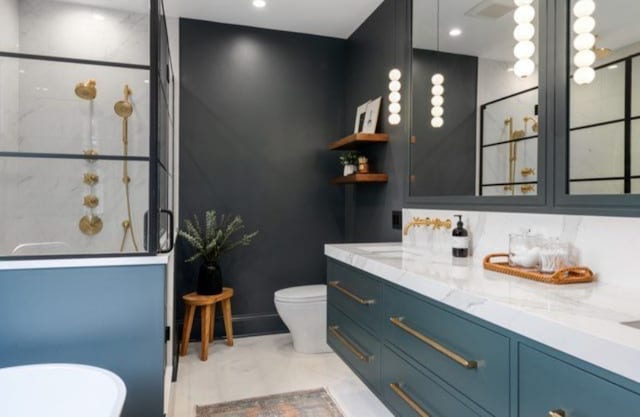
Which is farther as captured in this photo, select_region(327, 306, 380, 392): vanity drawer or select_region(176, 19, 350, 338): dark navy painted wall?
select_region(176, 19, 350, 338): dark navy painted wall

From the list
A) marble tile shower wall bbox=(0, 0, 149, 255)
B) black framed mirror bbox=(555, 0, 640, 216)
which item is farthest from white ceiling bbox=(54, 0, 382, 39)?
black framed mirror bbox=(555, 0, 640, 216)

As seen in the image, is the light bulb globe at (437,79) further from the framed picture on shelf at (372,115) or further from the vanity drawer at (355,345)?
the vanity drawer at (355,345)


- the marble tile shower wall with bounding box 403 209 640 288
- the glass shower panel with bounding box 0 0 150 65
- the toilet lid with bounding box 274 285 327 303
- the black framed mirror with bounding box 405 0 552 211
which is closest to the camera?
the marble tile shower wall with bounding box 403 209 640 288

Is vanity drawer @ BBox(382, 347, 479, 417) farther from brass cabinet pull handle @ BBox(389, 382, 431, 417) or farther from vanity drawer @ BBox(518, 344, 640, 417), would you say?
vanity drawer @ BBox(518, 344, 640, 417)

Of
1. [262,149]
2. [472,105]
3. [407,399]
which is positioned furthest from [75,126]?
[407,399]

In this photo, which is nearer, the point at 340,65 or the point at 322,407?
the point at 322,407

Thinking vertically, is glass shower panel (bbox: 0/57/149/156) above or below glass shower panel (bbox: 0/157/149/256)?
above

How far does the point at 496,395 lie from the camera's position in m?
1.07

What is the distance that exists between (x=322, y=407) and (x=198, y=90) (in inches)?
102

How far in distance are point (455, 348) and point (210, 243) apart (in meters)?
2.27

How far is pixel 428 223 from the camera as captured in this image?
89.5 inches

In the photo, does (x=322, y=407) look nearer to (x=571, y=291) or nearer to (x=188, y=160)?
(x=571, y=291)

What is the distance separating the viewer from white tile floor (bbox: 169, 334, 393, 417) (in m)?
2.33

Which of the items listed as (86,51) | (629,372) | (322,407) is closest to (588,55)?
(629,372)
